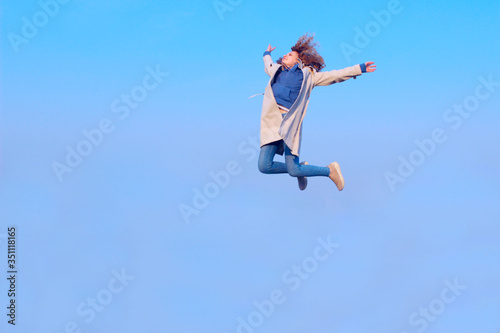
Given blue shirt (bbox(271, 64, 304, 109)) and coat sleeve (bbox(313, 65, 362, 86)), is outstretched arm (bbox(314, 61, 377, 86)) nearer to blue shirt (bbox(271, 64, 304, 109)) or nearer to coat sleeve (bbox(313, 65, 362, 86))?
coat sleeve (bbox(313, 65, 362, 86))

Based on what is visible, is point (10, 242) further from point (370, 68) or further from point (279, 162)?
point (370, 68)

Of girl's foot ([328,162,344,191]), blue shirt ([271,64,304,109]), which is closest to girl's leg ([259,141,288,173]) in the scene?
blue shirt ([271,64,304,109])

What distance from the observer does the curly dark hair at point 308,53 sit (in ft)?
36.2

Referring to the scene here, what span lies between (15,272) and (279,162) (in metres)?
5.03

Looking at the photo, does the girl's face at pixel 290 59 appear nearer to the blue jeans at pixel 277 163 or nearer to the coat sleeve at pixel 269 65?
the coat sleeve at pixel 269 65

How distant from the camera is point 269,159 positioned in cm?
1102

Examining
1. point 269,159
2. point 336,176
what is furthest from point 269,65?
point 336,176

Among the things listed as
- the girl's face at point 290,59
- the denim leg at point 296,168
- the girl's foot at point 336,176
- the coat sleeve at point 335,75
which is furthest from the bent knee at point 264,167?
the girl's face at point 290,59

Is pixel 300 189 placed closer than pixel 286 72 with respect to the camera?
No

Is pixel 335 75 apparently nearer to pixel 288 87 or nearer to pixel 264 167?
pixel 288 87

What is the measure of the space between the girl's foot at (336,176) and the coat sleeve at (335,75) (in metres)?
1.25

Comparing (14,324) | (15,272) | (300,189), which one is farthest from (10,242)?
(300,189)

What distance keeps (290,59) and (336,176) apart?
178cm

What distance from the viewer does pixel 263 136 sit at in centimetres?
1095
